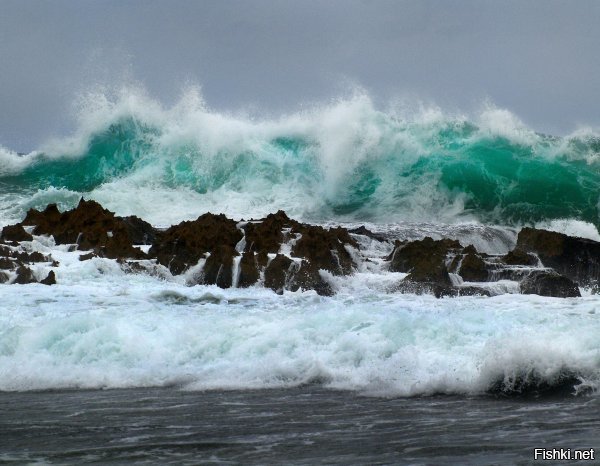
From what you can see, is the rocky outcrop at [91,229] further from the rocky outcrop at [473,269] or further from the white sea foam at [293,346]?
the rocky outcrop at [473,269]

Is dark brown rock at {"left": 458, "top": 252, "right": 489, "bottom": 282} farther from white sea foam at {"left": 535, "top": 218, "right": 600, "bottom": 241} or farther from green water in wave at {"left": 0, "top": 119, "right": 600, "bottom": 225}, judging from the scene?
green water in wave at {"left": 0, "top": 119, "right": 600, "bottom": 225}

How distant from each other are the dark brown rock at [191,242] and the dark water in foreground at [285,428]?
6000 mm

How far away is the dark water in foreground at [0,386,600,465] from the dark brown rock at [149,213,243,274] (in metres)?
6.00

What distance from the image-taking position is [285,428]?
5746 mm

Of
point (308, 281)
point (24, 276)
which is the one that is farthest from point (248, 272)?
point (24, 276)

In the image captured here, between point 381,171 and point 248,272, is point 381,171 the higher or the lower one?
the higher one

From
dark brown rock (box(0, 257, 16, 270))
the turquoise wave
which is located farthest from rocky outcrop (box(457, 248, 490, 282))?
the turquoise wave

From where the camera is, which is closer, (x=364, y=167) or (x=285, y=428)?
(x=285, y=428)

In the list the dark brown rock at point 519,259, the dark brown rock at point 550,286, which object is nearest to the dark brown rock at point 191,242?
the dark brown rock at point 519,259

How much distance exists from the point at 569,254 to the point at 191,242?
5.75 m

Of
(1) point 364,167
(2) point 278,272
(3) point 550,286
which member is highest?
(1) point 364,167

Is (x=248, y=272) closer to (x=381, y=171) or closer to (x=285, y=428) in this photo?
(x=285, y=428)

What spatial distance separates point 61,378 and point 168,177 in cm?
1941

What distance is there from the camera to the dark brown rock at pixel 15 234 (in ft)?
47.7
